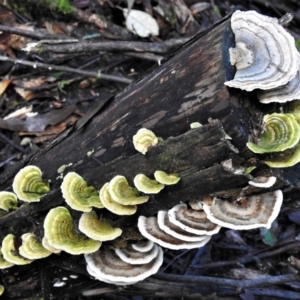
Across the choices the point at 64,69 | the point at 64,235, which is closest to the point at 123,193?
the point at 64,235

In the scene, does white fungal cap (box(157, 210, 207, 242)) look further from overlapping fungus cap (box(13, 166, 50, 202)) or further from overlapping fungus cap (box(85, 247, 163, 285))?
overlapping fungus cap (box(13, 166, 50, 202))

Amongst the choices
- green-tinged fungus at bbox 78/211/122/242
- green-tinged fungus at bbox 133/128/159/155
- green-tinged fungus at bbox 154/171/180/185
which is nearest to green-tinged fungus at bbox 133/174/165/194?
green-tinged fungus at bbox 154/171/180/185

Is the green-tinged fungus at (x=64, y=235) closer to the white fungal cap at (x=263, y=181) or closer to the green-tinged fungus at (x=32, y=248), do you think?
the green-tinged fungus at (x=32, y=248)

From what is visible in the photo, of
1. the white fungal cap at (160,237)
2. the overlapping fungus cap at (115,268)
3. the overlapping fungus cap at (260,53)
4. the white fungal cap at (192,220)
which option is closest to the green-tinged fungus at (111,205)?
the white fungal cap at (160,237)

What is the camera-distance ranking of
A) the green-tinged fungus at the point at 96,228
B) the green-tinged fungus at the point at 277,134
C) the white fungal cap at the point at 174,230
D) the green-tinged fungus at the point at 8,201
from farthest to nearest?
the green-tinged fungus at the point at 8,201
the green-tinged fungus at the point at 96,228
the white fungal cap at the point at 174,230
the green-tinged fungus at the point at 277,134

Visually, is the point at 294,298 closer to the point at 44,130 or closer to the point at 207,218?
the point at 207,218

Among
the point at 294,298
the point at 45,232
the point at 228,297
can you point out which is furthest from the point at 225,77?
the point at 294,298

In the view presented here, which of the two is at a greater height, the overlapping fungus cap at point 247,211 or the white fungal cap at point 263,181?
the white fungal cap at point 263,181
